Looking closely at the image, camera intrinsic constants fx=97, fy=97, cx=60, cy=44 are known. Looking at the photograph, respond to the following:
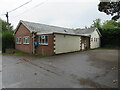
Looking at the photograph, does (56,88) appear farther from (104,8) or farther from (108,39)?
(108,39)

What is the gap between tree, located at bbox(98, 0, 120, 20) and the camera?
7.23m

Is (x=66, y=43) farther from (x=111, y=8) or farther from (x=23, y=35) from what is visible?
(x=111, y=8)

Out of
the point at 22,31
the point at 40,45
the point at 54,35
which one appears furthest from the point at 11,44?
the point at 54,35

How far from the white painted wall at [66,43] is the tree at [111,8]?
21.3 feet

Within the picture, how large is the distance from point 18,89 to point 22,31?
14.1 meters

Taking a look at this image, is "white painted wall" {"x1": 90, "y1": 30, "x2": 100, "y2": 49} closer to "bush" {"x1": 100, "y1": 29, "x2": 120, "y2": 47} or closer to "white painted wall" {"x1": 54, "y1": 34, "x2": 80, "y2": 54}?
"bush" {"x1": 100, "y1": 29, "x2": 120, "y2": 47}

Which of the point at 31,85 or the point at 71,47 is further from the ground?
the point at 71,47

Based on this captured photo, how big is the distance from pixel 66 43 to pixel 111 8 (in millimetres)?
7684

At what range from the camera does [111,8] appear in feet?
25.0

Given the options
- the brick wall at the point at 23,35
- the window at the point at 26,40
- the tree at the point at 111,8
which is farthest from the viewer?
the window at the point at 26,40

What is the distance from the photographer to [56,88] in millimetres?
3920

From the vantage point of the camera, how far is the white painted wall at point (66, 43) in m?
12.8

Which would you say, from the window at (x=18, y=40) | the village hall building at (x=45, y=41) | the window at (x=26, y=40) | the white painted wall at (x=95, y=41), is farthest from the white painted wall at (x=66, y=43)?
the window at (x=18, y=40)

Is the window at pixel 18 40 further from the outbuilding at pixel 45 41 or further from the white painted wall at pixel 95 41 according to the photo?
the white painted wall at pixel 95 41
